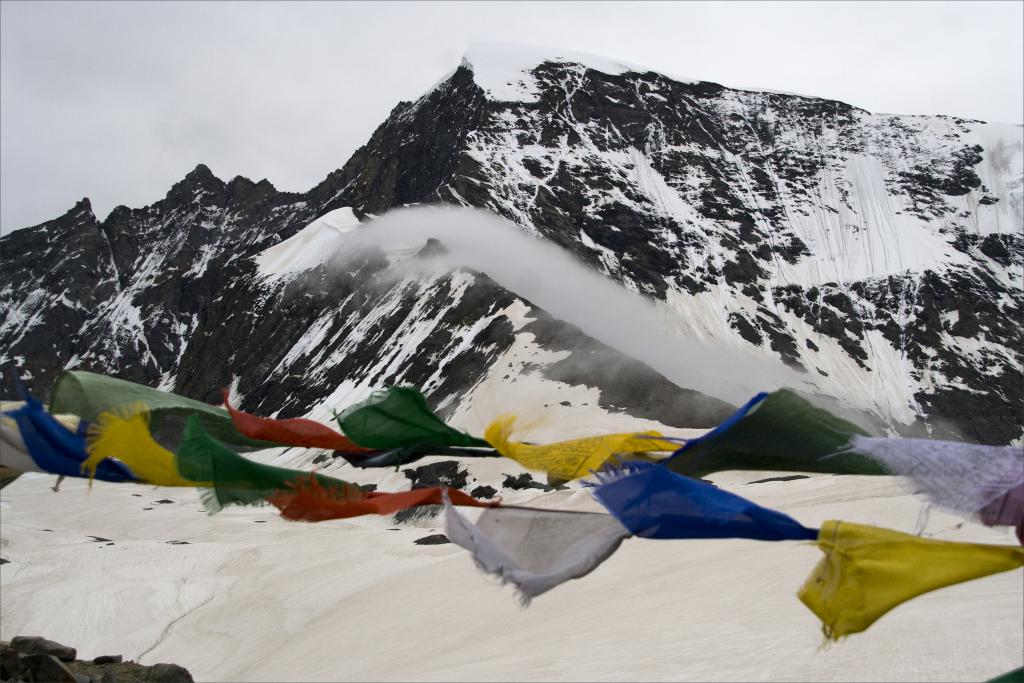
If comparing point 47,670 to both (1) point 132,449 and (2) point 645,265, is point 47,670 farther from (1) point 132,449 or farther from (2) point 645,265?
(2) point 645,265

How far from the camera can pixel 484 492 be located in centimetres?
2964

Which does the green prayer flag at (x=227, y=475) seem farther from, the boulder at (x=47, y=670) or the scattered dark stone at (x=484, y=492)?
the scattered dark stone at (x=484, y=492)

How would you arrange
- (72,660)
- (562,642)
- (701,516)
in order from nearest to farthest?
1. (701,516)
2. (562,642)
3. (72,660)

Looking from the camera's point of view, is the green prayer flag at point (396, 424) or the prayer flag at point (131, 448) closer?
the prayer flag at point (131, 448)

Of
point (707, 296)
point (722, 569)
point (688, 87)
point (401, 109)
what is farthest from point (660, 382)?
point (401, 109)

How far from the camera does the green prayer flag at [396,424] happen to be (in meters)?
4.37

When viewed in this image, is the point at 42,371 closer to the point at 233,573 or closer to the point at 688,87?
the point at 688,87

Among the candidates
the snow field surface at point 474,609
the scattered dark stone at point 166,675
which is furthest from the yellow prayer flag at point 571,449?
the scattered dark stone at point 166,675

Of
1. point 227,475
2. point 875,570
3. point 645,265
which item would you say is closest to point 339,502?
point 227,475

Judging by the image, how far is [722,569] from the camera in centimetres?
1041

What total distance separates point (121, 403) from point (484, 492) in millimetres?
26112

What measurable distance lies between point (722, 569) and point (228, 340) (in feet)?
322

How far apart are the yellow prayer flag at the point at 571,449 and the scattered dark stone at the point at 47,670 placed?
6735 millimetres

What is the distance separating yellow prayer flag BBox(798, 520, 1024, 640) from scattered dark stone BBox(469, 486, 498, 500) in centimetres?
2558
